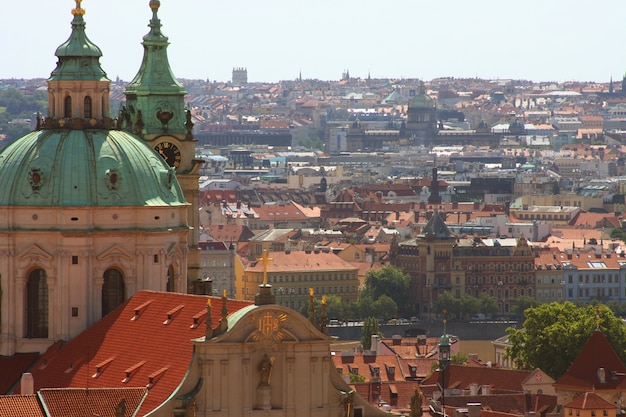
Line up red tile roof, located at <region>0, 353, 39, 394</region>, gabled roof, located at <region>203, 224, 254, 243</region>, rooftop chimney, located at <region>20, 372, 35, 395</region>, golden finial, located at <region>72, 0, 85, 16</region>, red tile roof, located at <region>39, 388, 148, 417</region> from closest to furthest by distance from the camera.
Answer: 1. red tile roof, located at <region>39, 388, 148, 417</region>
2. rooftop chimney, located at <region>20, 372, 35, 395</region>
3. red tile roof, located at <region>0, 353, 39, 394</region>
4. golden finial, located at <region>72, 0, 85, 16</region>
5. gabled roof, located at <region>203, 224, 254, 243</region>

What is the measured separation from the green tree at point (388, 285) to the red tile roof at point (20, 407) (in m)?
107

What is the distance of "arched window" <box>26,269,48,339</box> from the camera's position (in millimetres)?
61000

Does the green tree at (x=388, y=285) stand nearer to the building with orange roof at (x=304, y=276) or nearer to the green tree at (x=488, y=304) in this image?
the building with orange roof at (x=304, y=276)

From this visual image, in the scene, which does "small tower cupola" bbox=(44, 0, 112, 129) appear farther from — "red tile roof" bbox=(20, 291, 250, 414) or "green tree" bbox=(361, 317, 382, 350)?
"green tree" bbox=(361, 317, 382, 350)

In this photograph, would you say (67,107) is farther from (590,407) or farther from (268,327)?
(590,407)

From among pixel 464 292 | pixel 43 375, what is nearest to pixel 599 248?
pixel 464 292

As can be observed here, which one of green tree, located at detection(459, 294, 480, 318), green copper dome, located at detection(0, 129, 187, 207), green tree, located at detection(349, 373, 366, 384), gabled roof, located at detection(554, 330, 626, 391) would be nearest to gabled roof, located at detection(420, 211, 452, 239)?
green tree, located at detection(459, 294, 480, 318)

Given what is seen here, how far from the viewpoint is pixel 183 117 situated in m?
68.6

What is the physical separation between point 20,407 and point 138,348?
3.74 metres

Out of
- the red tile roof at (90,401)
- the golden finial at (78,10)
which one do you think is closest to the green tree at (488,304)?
the golden finial at (78,10)

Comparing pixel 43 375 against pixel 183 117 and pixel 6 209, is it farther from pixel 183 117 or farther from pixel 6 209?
pixel 183 117

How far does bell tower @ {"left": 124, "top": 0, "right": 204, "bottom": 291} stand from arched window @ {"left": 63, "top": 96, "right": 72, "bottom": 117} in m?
4.79

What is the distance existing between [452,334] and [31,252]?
256 ft

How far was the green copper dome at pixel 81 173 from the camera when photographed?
60781 millimetres
